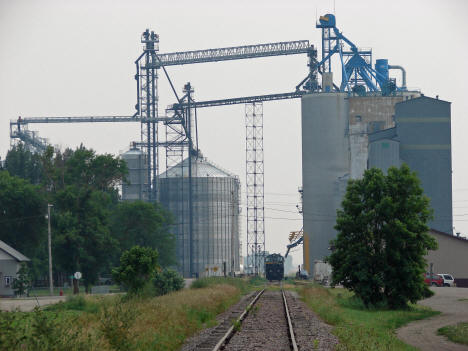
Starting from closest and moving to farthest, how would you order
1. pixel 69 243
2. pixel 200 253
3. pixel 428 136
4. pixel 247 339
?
pixel 247 339
pixel 69 243
pixel 428 136
pixel 200 253

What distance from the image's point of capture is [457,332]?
28.8 metres

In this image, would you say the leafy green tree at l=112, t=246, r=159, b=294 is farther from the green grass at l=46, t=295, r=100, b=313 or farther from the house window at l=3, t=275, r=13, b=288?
the house window at l=3, t=275, r=13, b=288

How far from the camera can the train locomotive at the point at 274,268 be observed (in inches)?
3932

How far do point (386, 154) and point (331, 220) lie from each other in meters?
14.5

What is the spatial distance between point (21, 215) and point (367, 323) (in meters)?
60.4

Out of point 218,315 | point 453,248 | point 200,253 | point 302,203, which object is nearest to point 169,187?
point 200,253

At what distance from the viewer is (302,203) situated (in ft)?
371

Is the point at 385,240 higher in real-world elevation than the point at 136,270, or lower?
higher

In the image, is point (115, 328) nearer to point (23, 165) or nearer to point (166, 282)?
point (166, 282)

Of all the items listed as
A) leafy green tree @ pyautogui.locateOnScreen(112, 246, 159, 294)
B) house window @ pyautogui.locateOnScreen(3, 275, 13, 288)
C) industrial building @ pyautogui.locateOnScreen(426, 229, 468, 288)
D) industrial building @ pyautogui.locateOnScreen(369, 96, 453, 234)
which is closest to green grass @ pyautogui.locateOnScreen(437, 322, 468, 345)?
leafy green tree @ pyautogui.locateOnScreen(112, 246, 159, 294)

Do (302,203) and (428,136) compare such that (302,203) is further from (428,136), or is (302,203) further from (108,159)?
(108,159)

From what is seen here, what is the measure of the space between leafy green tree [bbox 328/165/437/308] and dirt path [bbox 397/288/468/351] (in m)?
2.89

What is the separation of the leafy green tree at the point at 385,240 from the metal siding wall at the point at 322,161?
64124mm

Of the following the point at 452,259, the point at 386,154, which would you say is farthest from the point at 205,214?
the point at 452,259
